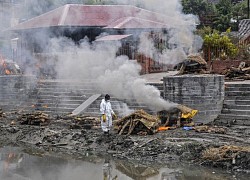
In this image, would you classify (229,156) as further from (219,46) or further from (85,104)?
(219,46)

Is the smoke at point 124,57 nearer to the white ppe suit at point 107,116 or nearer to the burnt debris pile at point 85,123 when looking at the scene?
the burnt debris pile at point 85,123

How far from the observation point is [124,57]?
2184cm

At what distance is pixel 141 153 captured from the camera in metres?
11.7

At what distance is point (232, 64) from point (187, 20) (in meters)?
3.29

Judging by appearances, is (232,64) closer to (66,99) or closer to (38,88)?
(66,99)

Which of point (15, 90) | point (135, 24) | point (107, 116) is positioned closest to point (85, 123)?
point (107, 116)

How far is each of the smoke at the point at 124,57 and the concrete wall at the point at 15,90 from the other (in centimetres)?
216

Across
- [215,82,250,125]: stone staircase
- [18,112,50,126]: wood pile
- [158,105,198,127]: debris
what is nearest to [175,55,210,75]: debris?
[215,82,250,125]: stone staircase

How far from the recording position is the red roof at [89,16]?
25.3m

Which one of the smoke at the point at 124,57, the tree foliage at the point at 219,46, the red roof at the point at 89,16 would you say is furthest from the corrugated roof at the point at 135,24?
the tree foliage at the point at 219,46

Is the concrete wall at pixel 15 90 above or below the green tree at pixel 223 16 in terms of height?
below

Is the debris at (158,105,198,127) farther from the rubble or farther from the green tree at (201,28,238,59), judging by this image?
the green tree at (201,28,238,59)

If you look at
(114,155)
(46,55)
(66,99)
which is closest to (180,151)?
(114,155)

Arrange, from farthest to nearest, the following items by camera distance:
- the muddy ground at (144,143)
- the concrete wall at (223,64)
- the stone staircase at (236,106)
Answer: the concrete wall at (223,64), the stone staircase at (236,106), the muddy ground at (144,143)
